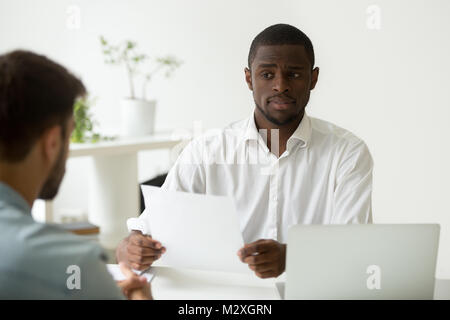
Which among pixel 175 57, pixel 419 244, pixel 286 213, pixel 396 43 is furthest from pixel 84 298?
pixel 175 57

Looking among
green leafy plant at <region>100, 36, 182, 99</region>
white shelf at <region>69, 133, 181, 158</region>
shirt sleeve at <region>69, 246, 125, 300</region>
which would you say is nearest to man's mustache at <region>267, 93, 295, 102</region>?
shirt sleeve at <region>69, 246, 125, 300</region>

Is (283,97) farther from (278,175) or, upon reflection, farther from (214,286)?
(214,286)

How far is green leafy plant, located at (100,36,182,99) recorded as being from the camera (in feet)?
10.6

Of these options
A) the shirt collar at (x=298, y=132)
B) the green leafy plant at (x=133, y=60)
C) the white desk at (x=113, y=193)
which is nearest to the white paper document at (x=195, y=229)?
the shirt collar at (x=298, y=132)

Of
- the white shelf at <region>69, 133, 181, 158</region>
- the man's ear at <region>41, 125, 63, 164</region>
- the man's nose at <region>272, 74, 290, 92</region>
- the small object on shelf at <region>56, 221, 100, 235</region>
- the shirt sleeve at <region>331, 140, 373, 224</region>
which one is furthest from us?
the small object on shelf at <region>56, 221, 100, 235</region>

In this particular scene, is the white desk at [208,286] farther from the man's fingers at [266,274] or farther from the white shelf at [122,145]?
the white shelf at [122,145]

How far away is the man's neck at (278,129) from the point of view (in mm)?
1658

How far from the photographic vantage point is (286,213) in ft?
5.32

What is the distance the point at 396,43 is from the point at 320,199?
0.80 meters

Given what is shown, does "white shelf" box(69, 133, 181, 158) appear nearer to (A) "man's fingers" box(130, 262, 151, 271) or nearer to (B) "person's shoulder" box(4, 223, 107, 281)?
(A) "man's fingers" box(130, 262, 151, 271)

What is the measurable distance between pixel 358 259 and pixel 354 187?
1.81 ft

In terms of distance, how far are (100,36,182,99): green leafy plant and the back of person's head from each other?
89.1 inches

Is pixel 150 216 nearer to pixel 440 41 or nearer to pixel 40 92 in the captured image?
pixel 40 92

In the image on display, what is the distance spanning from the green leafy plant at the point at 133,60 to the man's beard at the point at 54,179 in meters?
2.21
